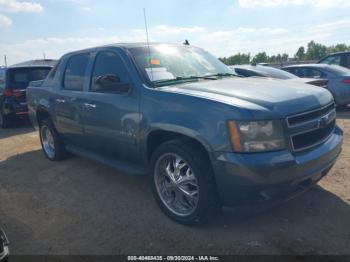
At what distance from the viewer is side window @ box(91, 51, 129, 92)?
3998 millimetres

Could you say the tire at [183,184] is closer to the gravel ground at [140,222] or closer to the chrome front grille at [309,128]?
the gravel ground at [140,222]

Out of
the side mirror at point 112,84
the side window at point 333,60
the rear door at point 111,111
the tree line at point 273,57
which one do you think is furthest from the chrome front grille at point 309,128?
the tree line at point 273,57

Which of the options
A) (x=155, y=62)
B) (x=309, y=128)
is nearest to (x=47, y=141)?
(x=155, y=62)

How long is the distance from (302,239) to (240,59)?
144ft

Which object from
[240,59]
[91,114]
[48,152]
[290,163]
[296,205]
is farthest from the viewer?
[240,59]

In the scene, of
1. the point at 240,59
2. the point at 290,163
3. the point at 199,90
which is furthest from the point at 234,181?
the point at 240,59

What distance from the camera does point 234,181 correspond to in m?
2.97

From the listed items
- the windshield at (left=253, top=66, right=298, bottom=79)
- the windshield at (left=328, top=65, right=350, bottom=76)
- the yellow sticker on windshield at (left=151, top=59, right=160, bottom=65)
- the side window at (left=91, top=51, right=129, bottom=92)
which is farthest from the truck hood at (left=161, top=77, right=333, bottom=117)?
the windshield at (left=328, top=65, right=350, bottom=76)

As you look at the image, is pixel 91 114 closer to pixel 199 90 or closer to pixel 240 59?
pixel 199 90

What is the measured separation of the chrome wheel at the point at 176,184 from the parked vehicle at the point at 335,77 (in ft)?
24.9

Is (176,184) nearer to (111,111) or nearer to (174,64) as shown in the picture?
(111,111)

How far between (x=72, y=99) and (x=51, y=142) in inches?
61.2

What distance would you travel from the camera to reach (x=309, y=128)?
322cm

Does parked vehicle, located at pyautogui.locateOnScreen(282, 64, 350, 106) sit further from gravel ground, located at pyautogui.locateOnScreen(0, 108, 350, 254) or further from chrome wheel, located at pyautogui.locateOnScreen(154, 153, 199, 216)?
chrome wheel, located at pyautogui.locateOnScreen(154, 153, 199, 216)
